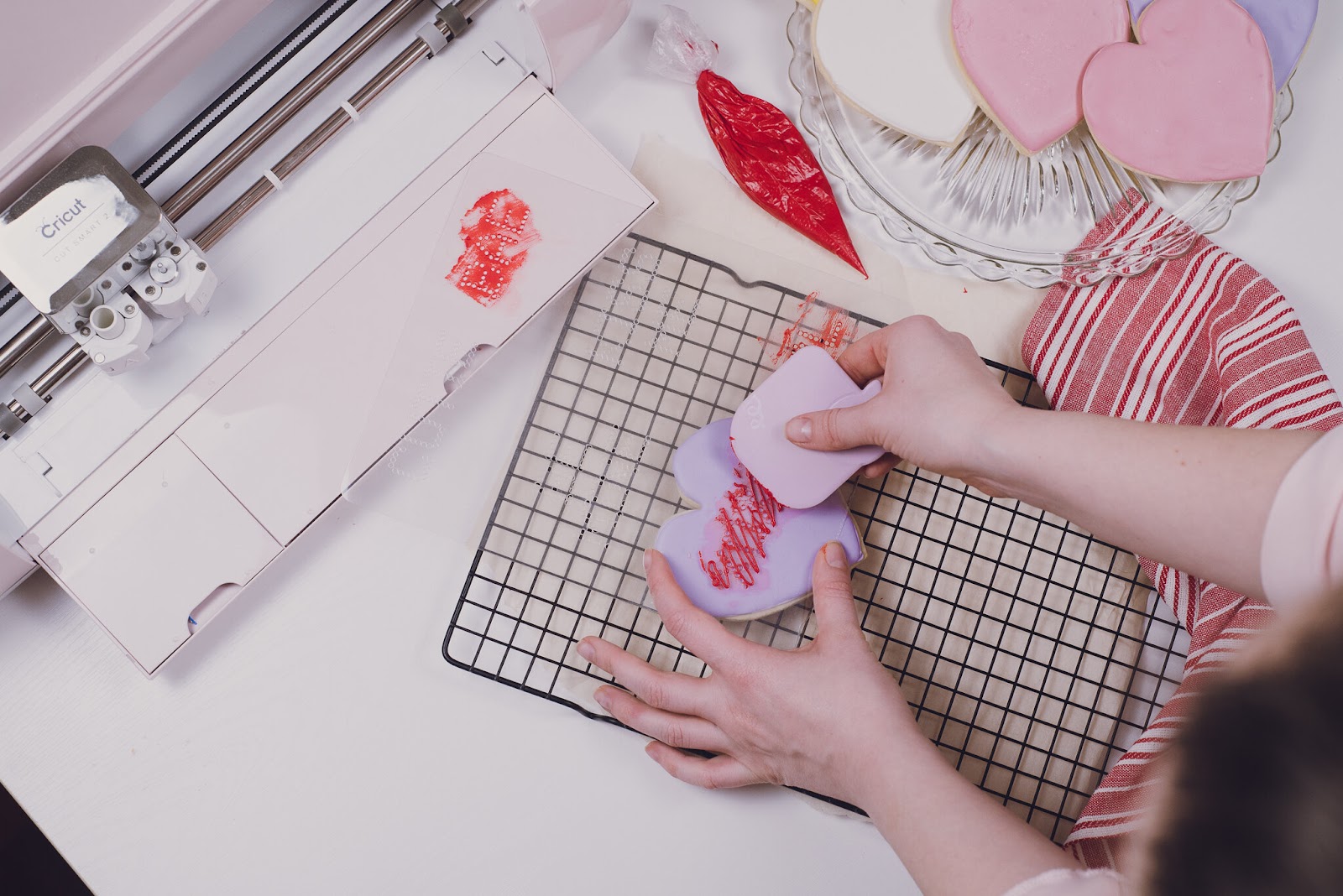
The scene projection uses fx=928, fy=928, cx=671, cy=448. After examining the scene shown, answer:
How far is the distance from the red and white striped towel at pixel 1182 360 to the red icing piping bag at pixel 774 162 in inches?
7.8

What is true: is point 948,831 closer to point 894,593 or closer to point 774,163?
point 894,593

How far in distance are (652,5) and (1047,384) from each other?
472 mm

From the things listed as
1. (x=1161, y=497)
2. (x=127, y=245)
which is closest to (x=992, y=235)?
(x=1161, y=497)

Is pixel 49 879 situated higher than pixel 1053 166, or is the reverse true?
pixel 1053 166

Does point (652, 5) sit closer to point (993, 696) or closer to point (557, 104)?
point (557, 104)

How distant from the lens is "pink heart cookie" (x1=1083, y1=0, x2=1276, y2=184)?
0.73 m

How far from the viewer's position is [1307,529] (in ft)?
1.75

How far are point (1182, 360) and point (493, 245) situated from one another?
58cm

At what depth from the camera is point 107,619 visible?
27.4 inches

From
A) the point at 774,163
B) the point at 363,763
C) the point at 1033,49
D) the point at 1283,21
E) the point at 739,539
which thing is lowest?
the point at 363,763

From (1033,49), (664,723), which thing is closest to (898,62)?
(1033,49)

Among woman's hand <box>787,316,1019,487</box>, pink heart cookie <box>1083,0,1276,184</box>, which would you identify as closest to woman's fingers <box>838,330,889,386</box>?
woman's hand <box>787,316,1019,487</box>

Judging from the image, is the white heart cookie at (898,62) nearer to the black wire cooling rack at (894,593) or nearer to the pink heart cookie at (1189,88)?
the pink heart cookie at (1189,88)

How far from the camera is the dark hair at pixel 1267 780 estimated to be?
1.08 ft
